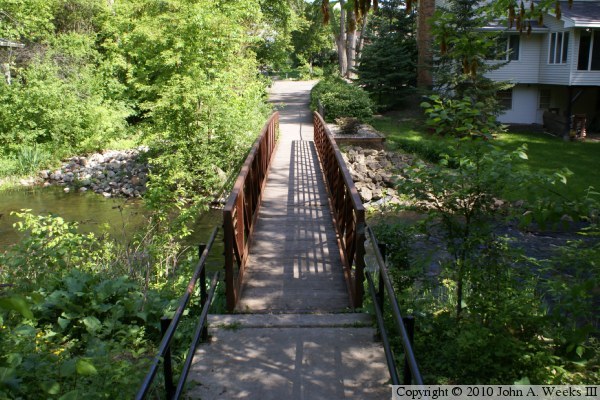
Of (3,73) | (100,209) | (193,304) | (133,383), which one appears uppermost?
(3,73)

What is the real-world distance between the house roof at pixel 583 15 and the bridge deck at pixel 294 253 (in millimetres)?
16612

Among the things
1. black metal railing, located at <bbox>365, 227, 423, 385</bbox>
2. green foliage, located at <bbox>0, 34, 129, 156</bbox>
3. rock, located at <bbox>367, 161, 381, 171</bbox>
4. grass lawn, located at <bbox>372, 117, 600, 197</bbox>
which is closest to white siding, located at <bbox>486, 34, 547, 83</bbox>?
grass lawn, located at <bbox>372, 117, 600, 197</bbox>

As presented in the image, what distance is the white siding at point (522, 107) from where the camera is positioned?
28.6m

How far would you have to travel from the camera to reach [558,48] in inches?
1031

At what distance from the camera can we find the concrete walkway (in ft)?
13.7

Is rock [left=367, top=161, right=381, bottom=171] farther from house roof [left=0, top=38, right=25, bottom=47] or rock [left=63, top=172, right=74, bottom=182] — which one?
house roof [left=0, top=38, right=25, bottom=47]

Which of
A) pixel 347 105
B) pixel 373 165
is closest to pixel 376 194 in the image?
pixel 373 165

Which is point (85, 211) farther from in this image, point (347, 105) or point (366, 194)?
point (347, 105)

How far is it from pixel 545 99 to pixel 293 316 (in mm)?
27394

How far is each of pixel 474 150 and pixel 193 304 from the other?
3.51 meters

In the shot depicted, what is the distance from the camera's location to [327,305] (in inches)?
243

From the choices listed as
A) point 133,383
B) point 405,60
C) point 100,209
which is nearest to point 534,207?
point 133,383

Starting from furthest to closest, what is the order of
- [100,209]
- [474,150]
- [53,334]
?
[100,209]
[474,150]
[53,334]

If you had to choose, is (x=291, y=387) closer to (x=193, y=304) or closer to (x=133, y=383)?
(x=133, y=383)
